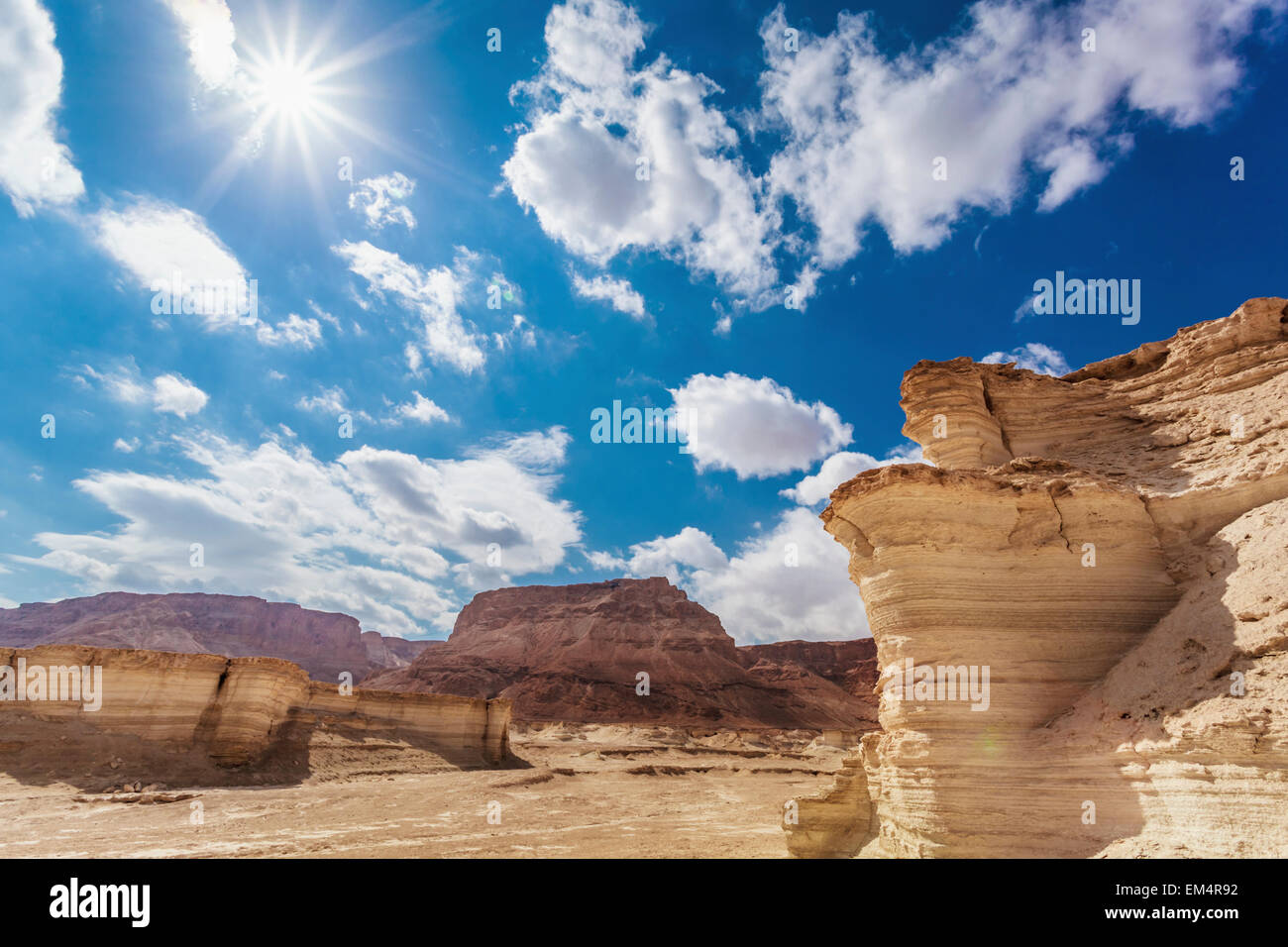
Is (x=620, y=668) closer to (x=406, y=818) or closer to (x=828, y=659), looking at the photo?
(x=828, y=659)

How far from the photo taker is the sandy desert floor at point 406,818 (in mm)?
13906

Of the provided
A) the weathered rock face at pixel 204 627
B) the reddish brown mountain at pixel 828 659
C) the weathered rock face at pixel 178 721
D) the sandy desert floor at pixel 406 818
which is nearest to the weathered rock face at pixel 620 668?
the reddish brown mountain at pixel 828 659

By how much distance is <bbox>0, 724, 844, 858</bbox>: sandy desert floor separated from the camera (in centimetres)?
1391

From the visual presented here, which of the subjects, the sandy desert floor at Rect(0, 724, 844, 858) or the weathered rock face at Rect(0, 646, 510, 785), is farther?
the weathered rock face at Rect(0, 646, 510, 785)

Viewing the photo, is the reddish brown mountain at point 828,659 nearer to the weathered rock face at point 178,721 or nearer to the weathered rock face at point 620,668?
the weathered rock face at point 620,668

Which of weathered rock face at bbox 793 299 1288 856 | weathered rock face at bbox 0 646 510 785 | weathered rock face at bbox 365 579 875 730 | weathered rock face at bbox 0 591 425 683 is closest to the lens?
weathered rock face at bbox 793 299 1288 856

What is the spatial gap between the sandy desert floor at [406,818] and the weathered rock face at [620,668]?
167ft

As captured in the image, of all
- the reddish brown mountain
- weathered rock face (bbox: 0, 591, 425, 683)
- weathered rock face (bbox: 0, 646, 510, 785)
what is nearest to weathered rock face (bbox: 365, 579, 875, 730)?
the reddish brown mountain

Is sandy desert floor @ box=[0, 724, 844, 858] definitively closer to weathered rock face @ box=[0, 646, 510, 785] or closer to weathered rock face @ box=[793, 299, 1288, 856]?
weathered rock face @ box=[0, 646, 510, 785]

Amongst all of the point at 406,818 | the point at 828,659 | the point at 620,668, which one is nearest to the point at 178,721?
the point at 406,818

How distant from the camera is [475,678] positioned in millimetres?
91000

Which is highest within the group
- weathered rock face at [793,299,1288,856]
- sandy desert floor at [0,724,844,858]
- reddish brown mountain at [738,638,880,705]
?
weathered rock face at [793,299,1288,856]

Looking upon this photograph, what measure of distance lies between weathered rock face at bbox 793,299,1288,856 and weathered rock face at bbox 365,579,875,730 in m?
72.6
